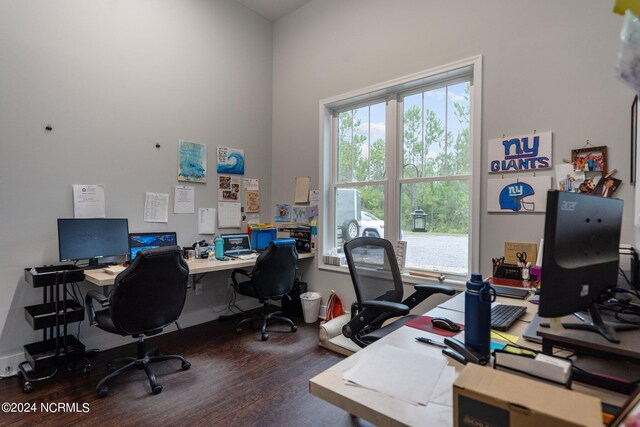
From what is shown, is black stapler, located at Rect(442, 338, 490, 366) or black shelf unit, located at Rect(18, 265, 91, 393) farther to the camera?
black shelf unit, located at Rect(18, 265, 91, 393)

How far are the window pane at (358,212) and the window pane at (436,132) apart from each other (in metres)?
0.43

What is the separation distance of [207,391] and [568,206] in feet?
7.86

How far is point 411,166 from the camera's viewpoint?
3.24 metres

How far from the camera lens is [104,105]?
2.97 meters

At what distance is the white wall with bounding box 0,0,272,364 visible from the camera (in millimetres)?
2535

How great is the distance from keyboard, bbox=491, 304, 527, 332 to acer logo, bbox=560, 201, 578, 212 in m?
0.62

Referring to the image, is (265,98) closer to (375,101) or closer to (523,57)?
(375,101)

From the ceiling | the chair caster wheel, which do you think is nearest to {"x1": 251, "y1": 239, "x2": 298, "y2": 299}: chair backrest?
the chair caster wheel

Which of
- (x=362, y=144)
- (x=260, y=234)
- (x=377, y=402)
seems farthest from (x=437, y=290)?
(x=260, y=234)

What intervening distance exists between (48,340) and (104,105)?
2053 millimetres

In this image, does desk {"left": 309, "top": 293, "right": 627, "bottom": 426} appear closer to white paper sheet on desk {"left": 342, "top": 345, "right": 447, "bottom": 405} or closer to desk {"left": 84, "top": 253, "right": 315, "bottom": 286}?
white paper sheet on desk {"left": 342, "top": 345, "right": 447, "bottom": 405}

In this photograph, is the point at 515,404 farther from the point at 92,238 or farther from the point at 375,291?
the point at 92,238

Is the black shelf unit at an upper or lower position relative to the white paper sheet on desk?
lower

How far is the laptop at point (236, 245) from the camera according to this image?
12.0 feet
